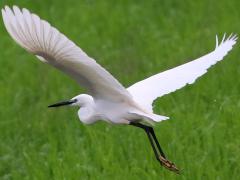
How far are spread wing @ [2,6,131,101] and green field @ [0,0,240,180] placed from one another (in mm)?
942

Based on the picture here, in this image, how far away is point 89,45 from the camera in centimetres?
881

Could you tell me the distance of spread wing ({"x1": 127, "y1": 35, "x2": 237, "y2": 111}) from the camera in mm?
5648

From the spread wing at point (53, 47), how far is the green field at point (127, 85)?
94 cm

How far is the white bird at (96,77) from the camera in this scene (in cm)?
463

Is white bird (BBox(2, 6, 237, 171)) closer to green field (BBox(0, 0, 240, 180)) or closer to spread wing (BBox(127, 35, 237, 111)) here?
spread wing (BBox(127, 35, 237, 111))

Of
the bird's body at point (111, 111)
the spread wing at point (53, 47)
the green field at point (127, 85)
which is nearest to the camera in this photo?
the spread wing at point (53, 47)

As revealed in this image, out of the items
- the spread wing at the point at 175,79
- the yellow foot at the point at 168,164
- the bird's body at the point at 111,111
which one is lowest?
the yellow foot at the point at 168,164

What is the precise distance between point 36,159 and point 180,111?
117 cm

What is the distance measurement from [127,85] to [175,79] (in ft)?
→ 5.92

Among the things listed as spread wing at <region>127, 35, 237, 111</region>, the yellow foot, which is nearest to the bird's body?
spread wing at <region>127, 35, 237, 111</region>

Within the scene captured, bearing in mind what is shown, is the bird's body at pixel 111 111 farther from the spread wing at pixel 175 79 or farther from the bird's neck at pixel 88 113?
the spread wing at pixel 175 79

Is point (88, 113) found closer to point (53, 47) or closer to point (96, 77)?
point (96, 77)

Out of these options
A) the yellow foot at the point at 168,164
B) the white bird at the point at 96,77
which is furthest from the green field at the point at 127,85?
the white bird at the point at 96,77

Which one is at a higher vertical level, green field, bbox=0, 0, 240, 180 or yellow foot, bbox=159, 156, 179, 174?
green field, bbox=0, 0, 240, 180
